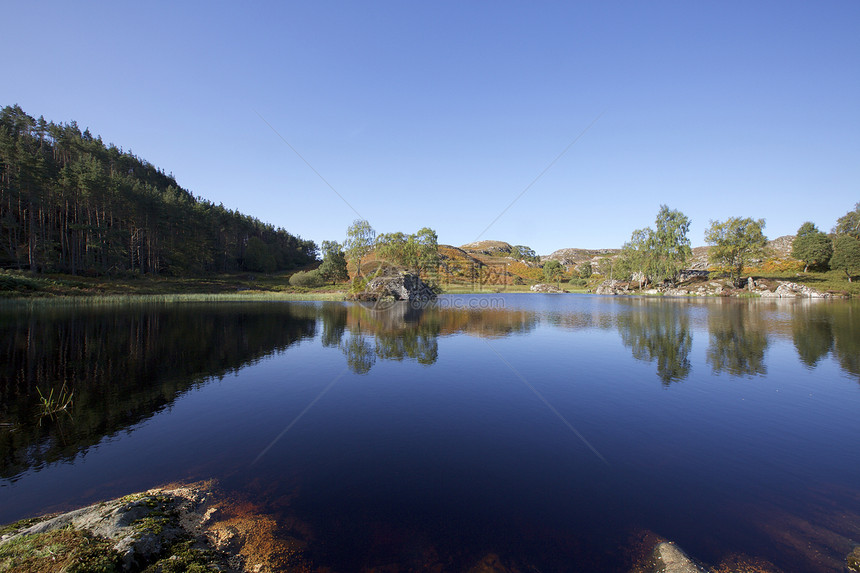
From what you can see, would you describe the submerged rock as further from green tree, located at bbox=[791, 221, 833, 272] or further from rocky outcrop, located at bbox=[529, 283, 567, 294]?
Result: green tree, located at bbox=[791, 221, 833, 272]

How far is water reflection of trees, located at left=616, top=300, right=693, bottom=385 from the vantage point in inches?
801

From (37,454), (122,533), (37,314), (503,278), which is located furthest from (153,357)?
(503,278)

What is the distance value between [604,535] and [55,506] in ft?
36.3

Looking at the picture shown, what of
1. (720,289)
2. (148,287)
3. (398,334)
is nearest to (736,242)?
(720,289)

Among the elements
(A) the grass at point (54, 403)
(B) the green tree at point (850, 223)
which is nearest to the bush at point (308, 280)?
(A) the grass at point (54, 403)

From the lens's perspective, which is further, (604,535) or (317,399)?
(317,399)

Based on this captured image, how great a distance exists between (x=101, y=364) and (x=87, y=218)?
294ft

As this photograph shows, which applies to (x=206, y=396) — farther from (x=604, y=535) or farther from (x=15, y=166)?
(x=15, y=166)

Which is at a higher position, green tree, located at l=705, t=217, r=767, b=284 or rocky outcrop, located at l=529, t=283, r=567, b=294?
green tree, located at l=705, t=217, r=767, b=284

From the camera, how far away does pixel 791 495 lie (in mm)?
8227

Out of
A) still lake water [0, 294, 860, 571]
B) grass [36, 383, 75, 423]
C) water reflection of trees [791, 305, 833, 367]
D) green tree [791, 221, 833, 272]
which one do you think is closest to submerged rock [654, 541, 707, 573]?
still lake water [0, 294, 860, 571]

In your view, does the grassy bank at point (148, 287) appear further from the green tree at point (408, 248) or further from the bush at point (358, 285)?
the green tree at point (408, 248)

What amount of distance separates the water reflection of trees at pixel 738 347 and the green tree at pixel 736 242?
74.8 meters

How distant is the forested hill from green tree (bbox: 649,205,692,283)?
134 metres
